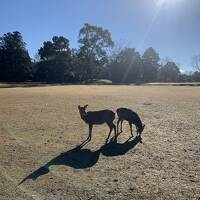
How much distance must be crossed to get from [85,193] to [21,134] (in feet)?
24.7

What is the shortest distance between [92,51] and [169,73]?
2125cm

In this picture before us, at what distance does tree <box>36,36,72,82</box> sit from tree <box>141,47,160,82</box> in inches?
711

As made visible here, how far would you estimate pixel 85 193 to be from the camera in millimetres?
9672

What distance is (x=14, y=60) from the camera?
292 feet

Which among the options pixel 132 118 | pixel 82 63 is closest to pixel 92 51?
pixel 82 63

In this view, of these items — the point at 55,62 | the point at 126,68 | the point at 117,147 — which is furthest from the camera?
the point at 126,68

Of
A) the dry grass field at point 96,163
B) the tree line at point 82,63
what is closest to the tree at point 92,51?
the tree line at point 82,63

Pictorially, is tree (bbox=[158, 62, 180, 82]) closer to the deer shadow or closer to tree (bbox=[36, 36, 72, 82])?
tree (bbox=[36, 36, 72, 82])

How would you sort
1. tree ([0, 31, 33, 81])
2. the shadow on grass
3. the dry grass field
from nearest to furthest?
the dry grass field → the shadow on grass → tree ([0, 31, 33, 81])

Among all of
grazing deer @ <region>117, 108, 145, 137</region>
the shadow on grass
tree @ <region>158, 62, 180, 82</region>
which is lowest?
Answer: the shadow on grass

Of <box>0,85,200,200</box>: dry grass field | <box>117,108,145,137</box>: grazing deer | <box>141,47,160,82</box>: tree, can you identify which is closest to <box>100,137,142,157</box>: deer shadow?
<box>0,85,200,200</box>: dry grass field

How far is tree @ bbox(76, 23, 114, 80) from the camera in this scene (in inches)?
3799

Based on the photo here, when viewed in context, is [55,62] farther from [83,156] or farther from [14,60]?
[83,156]

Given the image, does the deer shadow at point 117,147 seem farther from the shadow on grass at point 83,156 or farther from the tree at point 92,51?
the tree at point 92,51
